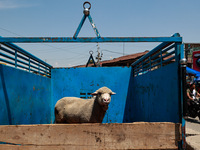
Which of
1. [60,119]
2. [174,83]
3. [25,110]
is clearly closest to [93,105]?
[60,119]

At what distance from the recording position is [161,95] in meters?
4.07

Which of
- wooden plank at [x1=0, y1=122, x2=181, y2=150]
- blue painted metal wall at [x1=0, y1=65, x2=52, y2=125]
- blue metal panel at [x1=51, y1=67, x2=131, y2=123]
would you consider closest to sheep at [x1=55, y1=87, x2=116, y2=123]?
blue painted metal wall at [x1=0, y1=65, x2=52, y2=125]

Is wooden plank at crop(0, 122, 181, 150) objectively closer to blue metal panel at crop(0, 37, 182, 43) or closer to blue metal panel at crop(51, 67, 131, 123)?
blue metal panel at crop(0, 37, 182, 43)

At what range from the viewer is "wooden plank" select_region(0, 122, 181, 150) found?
2.34m

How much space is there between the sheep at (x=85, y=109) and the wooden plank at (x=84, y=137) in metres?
2.35

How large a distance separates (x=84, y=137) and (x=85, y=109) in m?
2.90

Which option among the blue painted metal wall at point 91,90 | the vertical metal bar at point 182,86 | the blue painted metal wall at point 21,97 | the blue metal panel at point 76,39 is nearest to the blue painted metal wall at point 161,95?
the blue painted metal wall at point 91,90

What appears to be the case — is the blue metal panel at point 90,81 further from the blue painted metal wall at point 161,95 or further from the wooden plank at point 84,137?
the wooden plank at point 84,137

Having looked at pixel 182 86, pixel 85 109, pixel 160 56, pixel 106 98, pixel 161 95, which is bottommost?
pixel 85 109

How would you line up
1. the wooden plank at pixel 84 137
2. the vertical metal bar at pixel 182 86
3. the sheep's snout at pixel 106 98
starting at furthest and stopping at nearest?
1. the sheep's snout at pixel 106 98
2. the vertical metal bar at pixel 182 86
3. the wooden plank at pixel 84 137

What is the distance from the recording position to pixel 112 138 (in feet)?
7.77

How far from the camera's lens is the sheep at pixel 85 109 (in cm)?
504

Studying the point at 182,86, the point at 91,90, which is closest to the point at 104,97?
the point at 182,86

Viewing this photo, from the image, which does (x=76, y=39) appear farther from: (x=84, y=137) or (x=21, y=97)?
(x=21, y=97)
